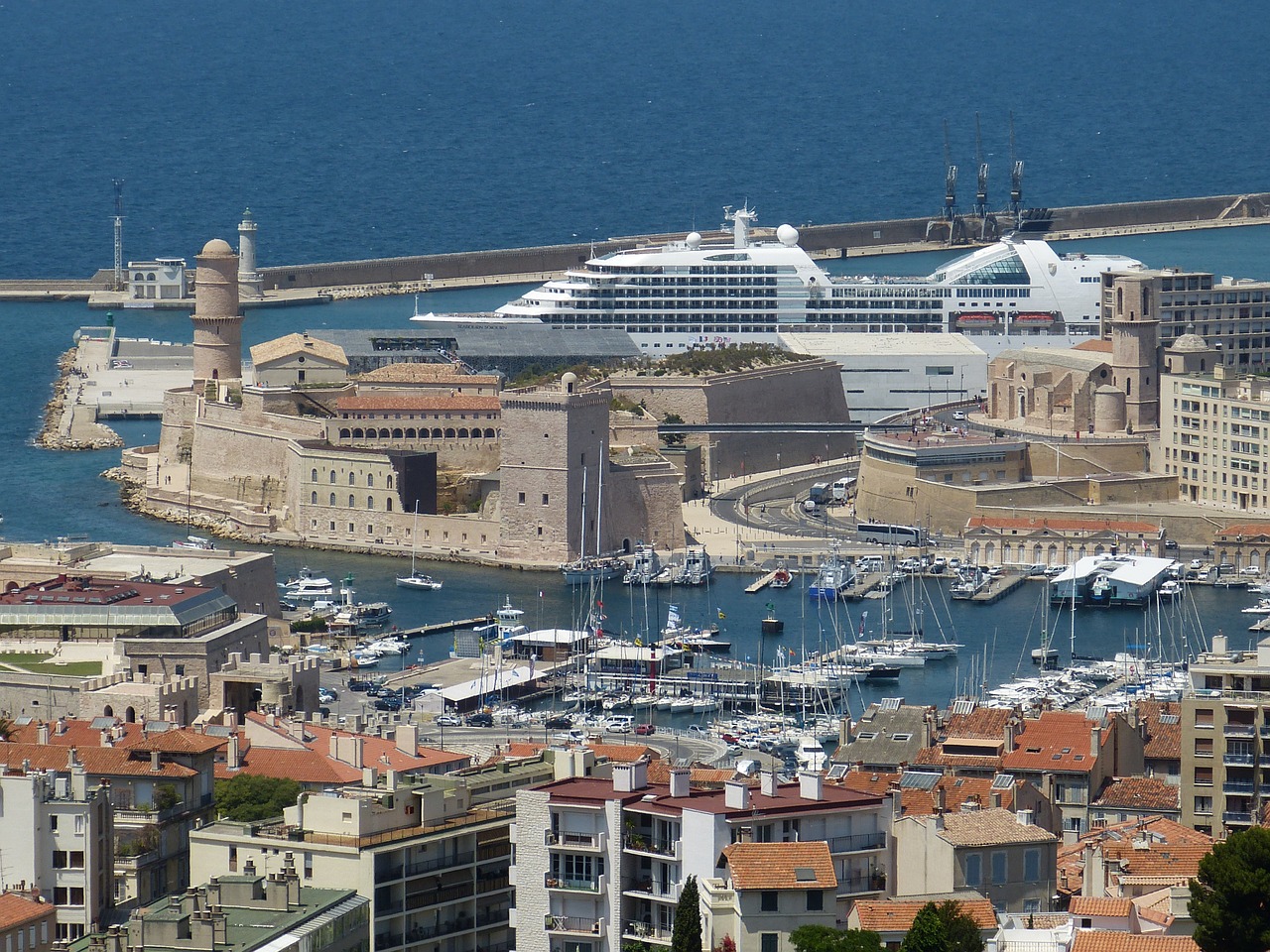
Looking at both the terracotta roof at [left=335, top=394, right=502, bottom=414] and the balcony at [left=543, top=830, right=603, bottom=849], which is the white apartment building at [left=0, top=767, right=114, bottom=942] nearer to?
the balcony at [left=543, top=830, right=603, bottom=849]

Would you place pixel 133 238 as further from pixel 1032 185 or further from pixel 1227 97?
pixel 1227 97

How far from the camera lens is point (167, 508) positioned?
58.0 metres

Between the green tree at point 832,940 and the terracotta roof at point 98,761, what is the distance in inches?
299

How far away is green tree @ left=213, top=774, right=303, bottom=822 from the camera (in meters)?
25.6

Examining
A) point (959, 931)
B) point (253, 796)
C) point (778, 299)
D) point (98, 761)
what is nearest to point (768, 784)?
point (959, 931)

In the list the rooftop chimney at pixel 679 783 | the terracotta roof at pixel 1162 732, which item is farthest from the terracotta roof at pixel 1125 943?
the terracotta roof at pixel 1162 732

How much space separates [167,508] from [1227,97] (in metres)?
106

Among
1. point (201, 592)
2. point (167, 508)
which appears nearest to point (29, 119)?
point (167, 508)

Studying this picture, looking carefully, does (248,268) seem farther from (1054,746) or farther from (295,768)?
(295,768)

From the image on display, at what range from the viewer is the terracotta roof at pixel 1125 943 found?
1947cm

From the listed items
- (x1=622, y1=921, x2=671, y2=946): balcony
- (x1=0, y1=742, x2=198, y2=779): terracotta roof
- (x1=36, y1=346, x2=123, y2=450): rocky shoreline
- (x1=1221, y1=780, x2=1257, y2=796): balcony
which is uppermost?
(x1=36, y1=346, x2=123, y2=450): rocky shoreline

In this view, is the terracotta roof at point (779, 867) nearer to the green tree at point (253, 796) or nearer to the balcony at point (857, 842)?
the balcony at point (857, 842)

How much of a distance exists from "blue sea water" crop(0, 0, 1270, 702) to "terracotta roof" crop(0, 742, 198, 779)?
1587 inches

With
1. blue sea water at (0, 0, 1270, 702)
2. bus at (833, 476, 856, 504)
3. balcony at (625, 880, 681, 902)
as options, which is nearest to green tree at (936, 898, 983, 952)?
balcony at (625, 880, 681, 902)
